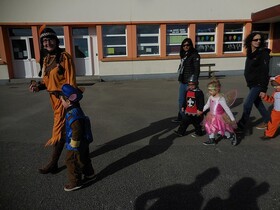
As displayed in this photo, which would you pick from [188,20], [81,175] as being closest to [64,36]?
[188,20]

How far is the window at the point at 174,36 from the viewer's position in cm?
1330

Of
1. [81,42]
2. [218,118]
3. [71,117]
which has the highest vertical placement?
[81,42]

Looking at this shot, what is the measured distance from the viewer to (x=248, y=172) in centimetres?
321

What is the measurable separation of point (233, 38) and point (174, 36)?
3.58m

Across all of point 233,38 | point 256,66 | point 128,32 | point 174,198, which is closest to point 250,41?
point 256,66

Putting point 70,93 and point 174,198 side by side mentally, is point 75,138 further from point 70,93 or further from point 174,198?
point 174,198

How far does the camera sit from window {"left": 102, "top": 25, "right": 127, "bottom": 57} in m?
12.9

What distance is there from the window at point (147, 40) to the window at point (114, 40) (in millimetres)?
835

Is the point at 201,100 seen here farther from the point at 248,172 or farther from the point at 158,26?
the point at 158,26

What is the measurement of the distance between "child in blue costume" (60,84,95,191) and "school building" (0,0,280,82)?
1052 centimetres

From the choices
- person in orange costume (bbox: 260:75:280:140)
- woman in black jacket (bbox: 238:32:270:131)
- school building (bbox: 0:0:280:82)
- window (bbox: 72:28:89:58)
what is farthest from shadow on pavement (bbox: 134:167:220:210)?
window (bbox: 72:28:89:58)

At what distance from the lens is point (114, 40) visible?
516 inches

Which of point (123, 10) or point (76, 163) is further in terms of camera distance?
point (123, 10)

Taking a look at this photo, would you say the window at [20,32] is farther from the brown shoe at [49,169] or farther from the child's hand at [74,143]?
the child's hand at [74,143]
